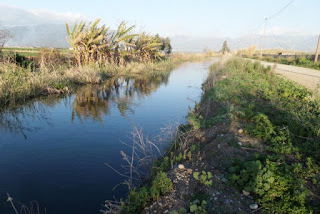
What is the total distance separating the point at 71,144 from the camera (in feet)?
18.4

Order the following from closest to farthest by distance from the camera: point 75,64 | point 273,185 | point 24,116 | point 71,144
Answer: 1. point 273,185
2. point 71,144
3. point 24,116
4. point 75,64

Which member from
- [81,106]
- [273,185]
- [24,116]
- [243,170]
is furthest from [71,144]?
[273,185]

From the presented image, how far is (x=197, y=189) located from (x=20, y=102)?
8.33m

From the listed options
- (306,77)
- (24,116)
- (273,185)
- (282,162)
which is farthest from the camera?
(306,77)

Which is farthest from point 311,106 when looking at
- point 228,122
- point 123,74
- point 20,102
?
point 123,74

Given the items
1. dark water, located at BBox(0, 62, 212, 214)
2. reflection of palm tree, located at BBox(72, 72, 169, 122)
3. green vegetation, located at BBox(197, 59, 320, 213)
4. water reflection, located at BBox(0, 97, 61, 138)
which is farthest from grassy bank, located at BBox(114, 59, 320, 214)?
water reflection, located at BBox(0, 97, 61, 138)

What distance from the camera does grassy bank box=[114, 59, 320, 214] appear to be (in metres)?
2.75

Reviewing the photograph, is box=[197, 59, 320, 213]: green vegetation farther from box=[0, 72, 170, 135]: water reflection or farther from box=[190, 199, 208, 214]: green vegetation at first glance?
box=[0, 72, 170, 135]: water reflection

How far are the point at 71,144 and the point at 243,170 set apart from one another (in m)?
4.29

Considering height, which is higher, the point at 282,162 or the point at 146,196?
the point at 282,162

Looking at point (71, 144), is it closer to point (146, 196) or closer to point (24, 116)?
point (24, 116)

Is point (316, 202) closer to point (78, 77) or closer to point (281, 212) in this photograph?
point (281, 212)

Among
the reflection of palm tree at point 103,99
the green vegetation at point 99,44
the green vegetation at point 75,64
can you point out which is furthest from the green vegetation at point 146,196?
the green vegetation at point 99,44

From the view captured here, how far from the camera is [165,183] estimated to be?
317 cm
